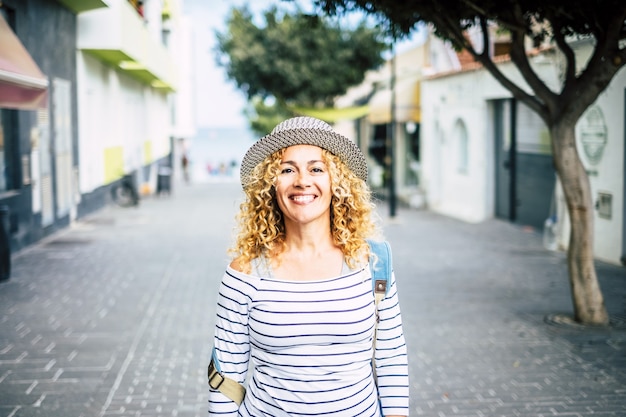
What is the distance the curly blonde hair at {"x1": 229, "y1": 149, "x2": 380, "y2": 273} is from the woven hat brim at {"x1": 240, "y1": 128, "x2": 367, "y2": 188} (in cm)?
2

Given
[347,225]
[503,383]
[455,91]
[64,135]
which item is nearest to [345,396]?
[347,225]

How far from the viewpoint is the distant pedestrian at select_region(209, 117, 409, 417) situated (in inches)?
101

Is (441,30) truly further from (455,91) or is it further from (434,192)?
(434,192)

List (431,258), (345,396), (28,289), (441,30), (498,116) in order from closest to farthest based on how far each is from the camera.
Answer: (345,396), (441,30), (28,289), (431,258), (498,116)

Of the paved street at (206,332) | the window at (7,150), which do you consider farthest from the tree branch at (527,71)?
the window at (7,150)

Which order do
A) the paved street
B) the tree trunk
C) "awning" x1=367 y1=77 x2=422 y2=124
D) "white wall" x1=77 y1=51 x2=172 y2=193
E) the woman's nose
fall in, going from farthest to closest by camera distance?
"awning" x1=367 y1=77 x2=422 y2=124, "white wall" x1=77 y1=51 x2=172 y2=193, the tree trunk, the paved street, the woman's nose

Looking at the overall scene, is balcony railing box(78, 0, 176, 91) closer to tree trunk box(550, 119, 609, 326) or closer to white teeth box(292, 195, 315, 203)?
tree trunk box(550, 119, 609, 326)

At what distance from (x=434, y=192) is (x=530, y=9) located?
14.4 metres

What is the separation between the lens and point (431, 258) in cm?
1234

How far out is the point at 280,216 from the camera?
2.89 metres

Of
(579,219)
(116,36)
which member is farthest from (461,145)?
(579,219)

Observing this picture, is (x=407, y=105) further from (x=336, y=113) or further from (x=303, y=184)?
(x=303, y=184)

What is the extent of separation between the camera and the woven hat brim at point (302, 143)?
271 cm

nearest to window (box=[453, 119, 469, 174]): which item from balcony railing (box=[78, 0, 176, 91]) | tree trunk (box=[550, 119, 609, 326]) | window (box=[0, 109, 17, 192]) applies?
balcony railing (box=[78, 0, 176, 91])
